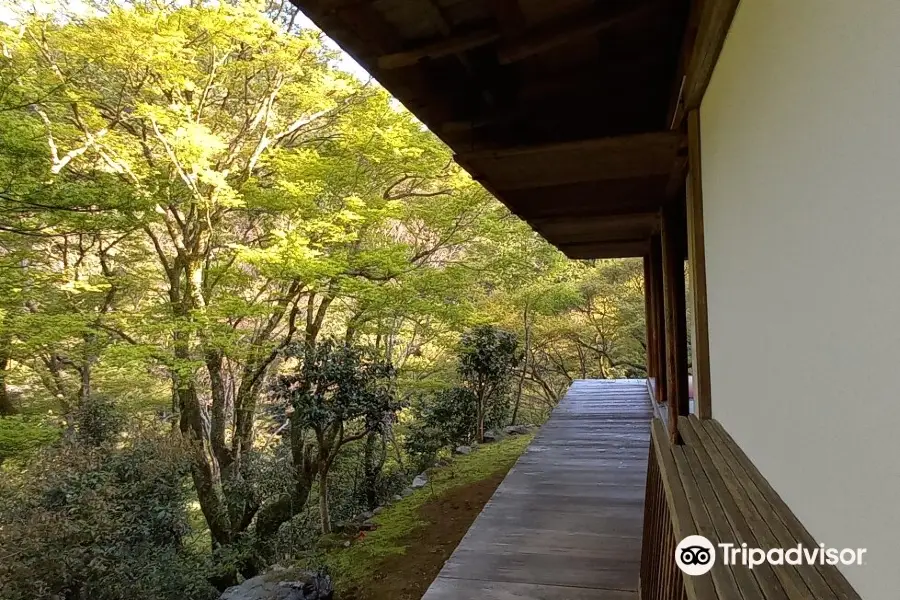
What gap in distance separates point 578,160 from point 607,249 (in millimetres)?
3113

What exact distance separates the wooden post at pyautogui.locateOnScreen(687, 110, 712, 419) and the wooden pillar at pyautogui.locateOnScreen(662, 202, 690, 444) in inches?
35.1

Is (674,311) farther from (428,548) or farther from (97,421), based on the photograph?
(97,421)

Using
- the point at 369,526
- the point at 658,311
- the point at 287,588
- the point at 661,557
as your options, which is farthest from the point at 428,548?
the point at 661,557

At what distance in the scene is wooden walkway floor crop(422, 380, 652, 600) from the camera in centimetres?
198

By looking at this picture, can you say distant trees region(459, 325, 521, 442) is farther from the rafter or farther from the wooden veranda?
the wooden veranda

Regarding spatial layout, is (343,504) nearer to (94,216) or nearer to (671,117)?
(94,216)

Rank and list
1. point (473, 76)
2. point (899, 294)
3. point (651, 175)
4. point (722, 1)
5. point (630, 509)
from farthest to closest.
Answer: point (630, 509) → point (651, 175) → point (473, 76) → point (722, 1) → point (899, 294)

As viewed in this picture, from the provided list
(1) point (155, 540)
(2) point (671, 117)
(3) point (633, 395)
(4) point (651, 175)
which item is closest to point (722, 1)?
(2) point (671, 117)

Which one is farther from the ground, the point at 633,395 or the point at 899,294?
the point at 899,294

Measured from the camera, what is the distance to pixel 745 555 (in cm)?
83

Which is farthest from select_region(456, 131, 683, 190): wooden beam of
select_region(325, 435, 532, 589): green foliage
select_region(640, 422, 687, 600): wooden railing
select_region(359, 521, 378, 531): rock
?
select_region(359, 521, 378, 531): rock

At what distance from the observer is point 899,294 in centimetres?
56

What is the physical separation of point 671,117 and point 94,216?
5.19 meters

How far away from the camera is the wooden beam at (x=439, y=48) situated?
4.98ft
